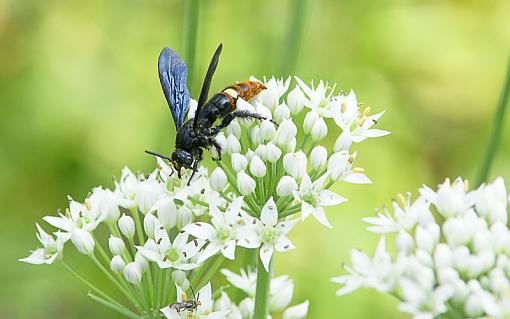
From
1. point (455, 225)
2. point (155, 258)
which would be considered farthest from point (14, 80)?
point (455, 225)

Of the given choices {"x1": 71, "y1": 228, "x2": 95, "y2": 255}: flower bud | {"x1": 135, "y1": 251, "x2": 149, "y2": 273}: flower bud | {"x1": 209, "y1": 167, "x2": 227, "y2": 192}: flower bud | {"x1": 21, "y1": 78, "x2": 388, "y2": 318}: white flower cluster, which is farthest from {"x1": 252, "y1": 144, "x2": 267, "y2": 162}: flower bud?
{"x1": 71, "y1": 228, "x2": 95, "y2": 255}: flower bud

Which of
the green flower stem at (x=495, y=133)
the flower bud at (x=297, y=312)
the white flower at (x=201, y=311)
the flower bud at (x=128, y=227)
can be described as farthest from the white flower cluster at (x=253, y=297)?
the green flower stem at (x=495, y=133)

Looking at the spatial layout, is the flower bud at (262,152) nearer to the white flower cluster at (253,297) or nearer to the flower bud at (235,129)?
the flower bud at (235,129)

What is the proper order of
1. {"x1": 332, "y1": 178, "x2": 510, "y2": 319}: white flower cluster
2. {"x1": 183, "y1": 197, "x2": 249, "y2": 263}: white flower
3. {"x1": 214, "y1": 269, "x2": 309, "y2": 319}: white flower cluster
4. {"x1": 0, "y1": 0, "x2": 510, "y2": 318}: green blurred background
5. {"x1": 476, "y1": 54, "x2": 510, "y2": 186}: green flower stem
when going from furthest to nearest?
1. {"x1": 0, "y1": 0, "x2": 510, "y2": 318}: green blurred background
2. {"x1": 476, "y1": 54, "x2": 510, "y2": 186}: green flower stem
3. {"x1": 214, "y1": 269, "x2": 309, "y2": 319}: white flower cluster
4. {"x1": 183, "y1": 197, "x2": 249, "y2": 263}: white flower
5. {"x1": 332, "y1": 178, "x2": 510, "y2": 319}: white flower cluster

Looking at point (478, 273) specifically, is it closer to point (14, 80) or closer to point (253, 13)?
point (253, 13)

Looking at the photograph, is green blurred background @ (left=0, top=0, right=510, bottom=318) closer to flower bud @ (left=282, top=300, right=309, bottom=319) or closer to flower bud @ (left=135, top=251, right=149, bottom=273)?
flower bud @ (left=282, top=300, right=309, bottom=319)

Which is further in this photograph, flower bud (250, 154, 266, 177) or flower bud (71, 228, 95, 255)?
flower bud (71, 228, 95, 255)

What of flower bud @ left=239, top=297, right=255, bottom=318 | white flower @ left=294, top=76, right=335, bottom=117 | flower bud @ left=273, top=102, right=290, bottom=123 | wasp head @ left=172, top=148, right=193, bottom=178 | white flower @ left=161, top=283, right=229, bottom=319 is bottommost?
white flower @ left=161, top=283, right=229, bottom=319
